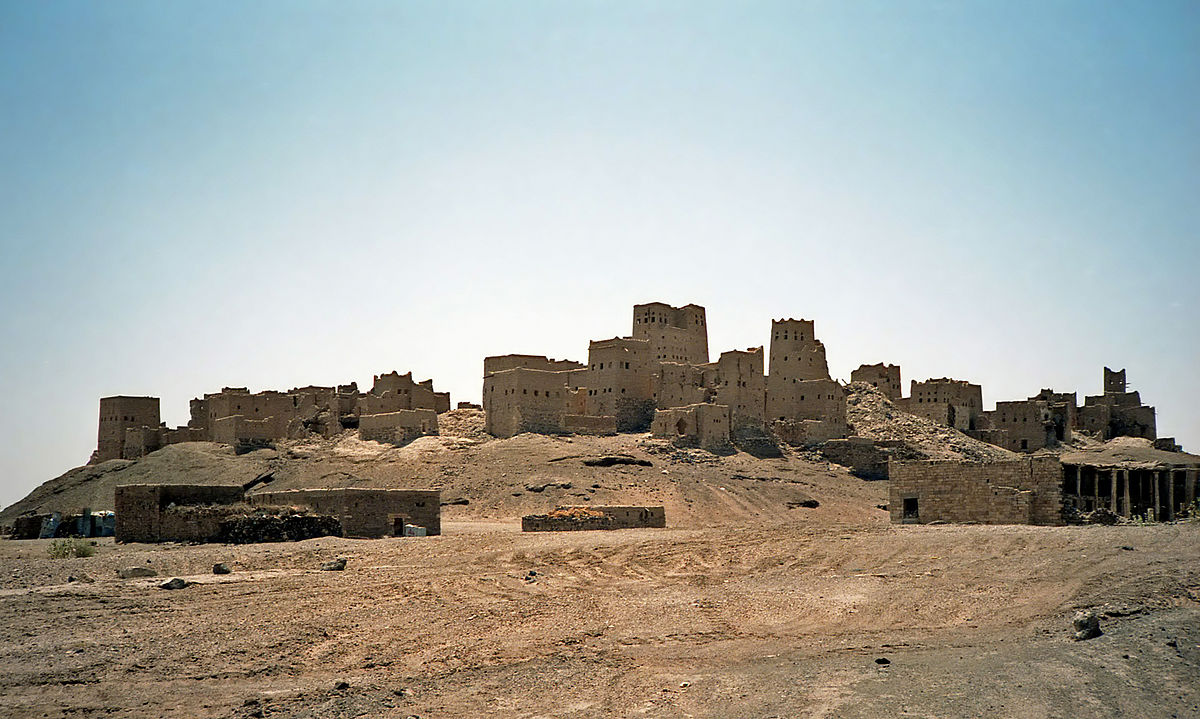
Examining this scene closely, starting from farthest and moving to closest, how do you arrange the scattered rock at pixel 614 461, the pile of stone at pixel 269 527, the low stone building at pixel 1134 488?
1. the scattered rock at pixel 614 461
2. the low stone building at pixel 1134 488
3. the pile of stone at pixel 269 527

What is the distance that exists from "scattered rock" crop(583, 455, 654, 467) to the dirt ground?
87.4ft

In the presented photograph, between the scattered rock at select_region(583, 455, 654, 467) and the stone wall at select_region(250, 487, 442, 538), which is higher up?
the scattered rock at select_region(583, 455, 654, 467)

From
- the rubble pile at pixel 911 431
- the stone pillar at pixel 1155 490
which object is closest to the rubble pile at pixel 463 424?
the rubble pile at pixel 911 431

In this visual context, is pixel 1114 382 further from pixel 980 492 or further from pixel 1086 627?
pixel 1086 627

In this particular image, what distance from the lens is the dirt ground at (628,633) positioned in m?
11.1

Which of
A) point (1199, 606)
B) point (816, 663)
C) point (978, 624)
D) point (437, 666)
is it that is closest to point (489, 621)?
point (437, 666)

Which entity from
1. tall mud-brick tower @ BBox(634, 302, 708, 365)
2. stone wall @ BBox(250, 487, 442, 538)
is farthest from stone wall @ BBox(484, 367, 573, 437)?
stone wall @ BBox(250, 487, 442, 538)

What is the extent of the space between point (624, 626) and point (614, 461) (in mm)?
33859

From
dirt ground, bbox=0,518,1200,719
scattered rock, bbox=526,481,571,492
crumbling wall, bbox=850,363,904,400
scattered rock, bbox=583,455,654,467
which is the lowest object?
dirt ground, bbox=0,518,1200,719

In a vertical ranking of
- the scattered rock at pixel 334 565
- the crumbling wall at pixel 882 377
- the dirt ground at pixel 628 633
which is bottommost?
the dirt ground at pixel 628 633

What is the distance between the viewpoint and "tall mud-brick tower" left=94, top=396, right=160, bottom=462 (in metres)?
63.0

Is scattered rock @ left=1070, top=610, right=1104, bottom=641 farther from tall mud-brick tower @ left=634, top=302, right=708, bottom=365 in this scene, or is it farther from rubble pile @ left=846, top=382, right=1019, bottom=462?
tall mud-brick tower @ left=634, top=302, right=708, bottom=365

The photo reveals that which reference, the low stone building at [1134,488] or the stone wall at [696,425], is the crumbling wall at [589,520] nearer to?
the low stone building at [1134,488]

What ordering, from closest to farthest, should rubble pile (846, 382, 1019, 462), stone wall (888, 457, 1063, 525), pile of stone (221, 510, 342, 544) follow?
pile of stone (221, 510, 342, 544) < stone wall (888, 457, 1063, 525) < rubble pile (846, 382, 1019, 462)
